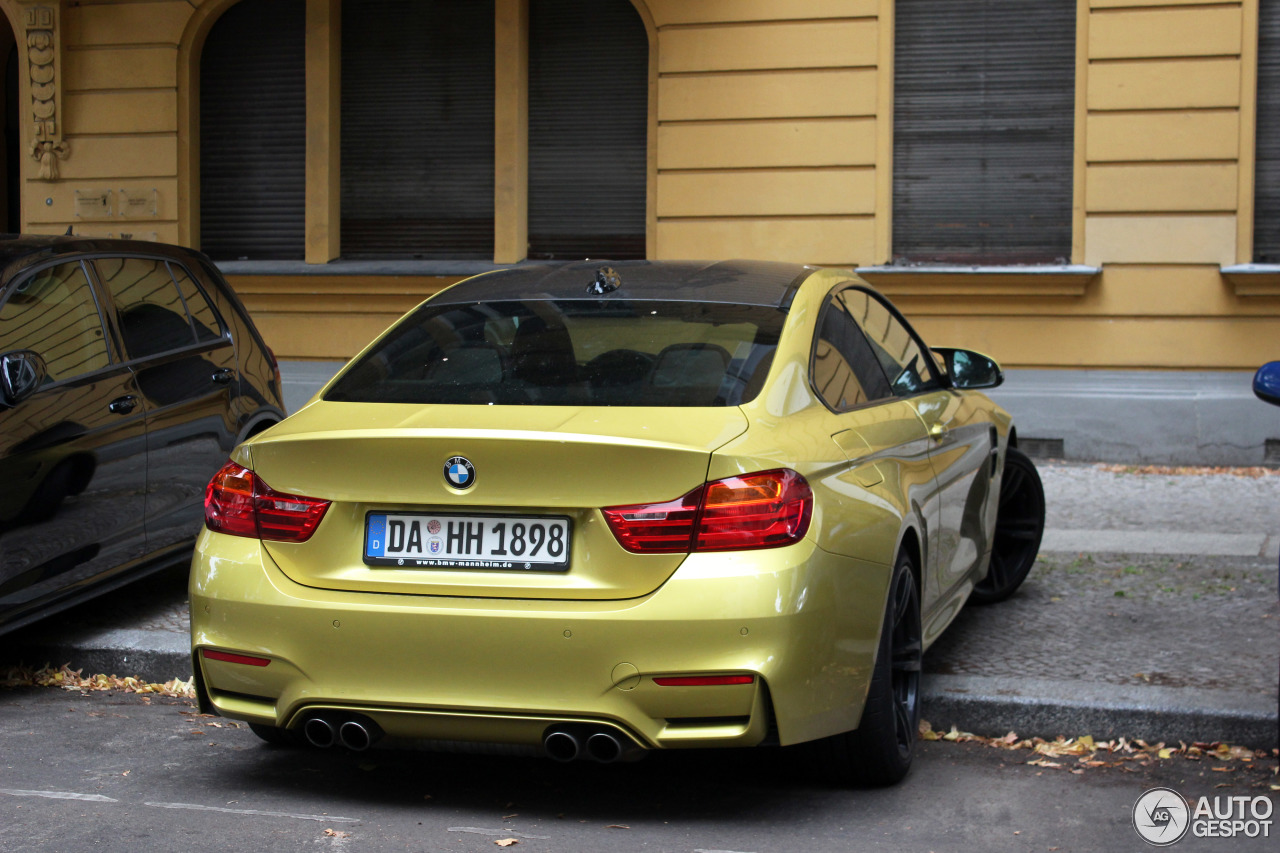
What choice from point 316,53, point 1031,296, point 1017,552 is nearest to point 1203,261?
point 1031,296

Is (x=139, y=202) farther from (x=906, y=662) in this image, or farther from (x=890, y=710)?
(x=890, y=710)

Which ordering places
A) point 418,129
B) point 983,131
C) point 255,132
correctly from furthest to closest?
point 255,132 < point 418,129 < point 983,131

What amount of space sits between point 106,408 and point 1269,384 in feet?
13.5

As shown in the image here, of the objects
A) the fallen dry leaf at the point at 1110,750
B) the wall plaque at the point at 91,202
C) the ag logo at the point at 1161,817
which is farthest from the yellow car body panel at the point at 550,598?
the wall plaque at the point at 91,202

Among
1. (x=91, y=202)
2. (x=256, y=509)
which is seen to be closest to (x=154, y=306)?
(x=256, y=509)

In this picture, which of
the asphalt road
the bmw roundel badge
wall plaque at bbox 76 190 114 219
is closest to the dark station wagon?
A: the asphalt road

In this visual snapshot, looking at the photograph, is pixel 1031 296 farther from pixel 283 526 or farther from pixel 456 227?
pixel 283 526

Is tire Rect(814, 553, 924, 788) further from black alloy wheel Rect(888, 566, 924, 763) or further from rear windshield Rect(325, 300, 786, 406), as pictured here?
rear windshield Rect(325, 300, 786, 406)

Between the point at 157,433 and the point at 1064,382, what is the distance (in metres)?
7.32

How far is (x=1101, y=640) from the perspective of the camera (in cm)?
532

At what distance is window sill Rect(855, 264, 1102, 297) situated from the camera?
35.1 feet

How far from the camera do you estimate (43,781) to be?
3.99 metres

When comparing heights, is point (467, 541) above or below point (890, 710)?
above

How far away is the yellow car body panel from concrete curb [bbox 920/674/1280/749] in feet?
3.31
